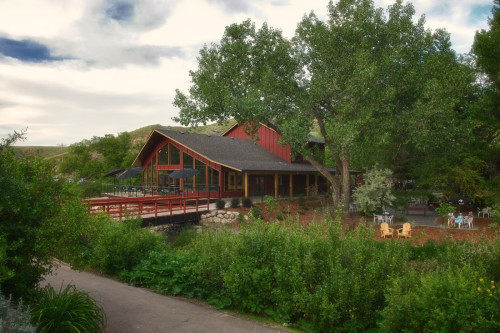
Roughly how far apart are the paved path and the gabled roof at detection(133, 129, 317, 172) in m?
18.7

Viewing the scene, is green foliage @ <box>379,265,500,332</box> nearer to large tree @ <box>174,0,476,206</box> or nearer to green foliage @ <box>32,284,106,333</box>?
green foliage @ <box>32,284,106,333</box>

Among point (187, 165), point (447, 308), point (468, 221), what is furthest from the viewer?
point (187, 165)

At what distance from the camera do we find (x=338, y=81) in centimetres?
2052

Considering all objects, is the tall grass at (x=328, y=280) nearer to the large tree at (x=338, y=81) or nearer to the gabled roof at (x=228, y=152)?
the large tree at (x=338, y=81)

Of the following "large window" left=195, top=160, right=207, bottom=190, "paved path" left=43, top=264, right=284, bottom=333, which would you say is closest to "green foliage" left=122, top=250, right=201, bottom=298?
"paved path" left=43, top=264, right=284, bottom=333

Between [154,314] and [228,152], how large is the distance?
25.5 metres

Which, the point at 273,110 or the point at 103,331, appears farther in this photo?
the point at 273,110

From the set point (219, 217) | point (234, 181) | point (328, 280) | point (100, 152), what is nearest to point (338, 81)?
point (219, 217)

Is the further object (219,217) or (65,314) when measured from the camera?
(219,217)

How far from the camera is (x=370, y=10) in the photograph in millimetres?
20234

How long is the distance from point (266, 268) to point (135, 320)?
225 cm

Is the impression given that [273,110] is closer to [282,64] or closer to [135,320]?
[282,64]

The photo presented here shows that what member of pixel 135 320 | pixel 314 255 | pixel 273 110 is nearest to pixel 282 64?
pixel 273 110

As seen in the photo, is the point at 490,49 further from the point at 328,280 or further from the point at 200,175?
the point at 200,175
